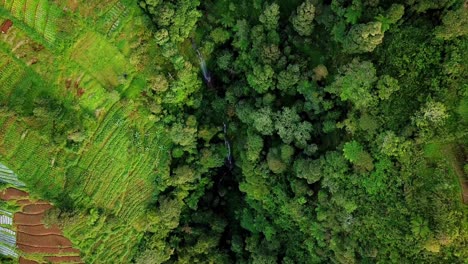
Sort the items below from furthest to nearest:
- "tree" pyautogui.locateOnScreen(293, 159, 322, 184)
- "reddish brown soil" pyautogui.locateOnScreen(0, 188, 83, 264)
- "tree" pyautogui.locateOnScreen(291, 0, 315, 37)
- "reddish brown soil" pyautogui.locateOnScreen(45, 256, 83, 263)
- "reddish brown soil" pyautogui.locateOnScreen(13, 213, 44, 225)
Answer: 1. "reddish brown soil" pyautogui.locateOnScreen(45, 256, 83, 263)
2. "reddish brown soil" pyautogui.locateOnScreen(13, 213, 44, 225)
3. "reddish brown soil" pyautogui.locateOnScreen(0, 188, 83, 264)
4. "tree" pyautogui.locateOnScreen(293, 159, 322, 184)
5. "tree" pyautogui.locateOnScreen(291, 0, 315, 37)

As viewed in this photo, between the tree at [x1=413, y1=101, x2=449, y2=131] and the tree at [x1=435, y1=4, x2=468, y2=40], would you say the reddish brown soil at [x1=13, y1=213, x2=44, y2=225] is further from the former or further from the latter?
the tree at [x1=435, y1=4, x2=468, y2=40]

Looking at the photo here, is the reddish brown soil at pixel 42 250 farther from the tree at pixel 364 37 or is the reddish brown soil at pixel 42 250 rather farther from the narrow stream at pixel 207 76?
the tree at pixel 364 37

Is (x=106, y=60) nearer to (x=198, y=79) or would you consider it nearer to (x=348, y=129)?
(x=198, y=79)

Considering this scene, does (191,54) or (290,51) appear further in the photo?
(191,54)

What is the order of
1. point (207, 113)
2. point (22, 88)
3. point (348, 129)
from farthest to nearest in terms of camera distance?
1. point (207, 113)
2. point (22, 88)
3. point (348, 129)

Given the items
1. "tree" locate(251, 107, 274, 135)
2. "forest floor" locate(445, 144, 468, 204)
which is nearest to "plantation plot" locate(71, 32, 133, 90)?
"tree" locate(251, 107, 274, 135)

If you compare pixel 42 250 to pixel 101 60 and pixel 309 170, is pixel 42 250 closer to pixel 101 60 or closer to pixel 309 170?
pixel 101 60

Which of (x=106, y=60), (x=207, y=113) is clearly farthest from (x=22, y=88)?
(x=207, y=113)

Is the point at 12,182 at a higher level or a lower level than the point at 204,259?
higher
